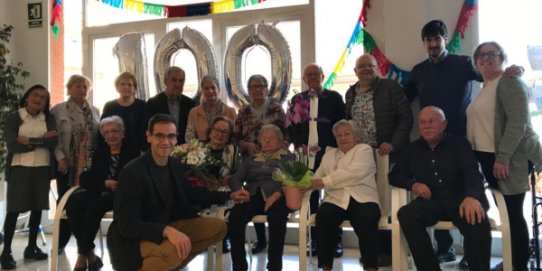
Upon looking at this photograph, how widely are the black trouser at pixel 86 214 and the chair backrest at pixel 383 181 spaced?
5.59 ft

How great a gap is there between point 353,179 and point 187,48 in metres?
2.05

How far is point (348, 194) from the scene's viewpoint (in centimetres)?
293

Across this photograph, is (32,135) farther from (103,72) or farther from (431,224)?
(431,224)

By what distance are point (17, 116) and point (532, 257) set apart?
145 inches

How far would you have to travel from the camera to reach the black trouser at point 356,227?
9.04 ft

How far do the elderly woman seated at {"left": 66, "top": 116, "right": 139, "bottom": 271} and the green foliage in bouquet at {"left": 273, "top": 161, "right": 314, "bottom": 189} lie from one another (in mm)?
1041

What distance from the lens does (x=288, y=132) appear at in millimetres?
3426

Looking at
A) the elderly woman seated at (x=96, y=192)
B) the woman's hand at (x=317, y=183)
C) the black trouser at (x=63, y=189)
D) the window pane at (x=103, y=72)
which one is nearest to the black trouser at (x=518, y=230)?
the woman's hand at (x=317, y=183)

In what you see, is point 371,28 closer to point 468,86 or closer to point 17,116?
point 468,86

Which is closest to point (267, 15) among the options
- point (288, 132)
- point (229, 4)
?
point (229, 4)

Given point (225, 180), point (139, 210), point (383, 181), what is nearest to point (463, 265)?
point (383, 181)

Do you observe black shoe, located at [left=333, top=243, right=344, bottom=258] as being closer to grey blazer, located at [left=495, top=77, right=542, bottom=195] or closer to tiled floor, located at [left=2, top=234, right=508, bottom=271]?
tiled floor, located at [left=2, top=234, right=508, bottom=271]

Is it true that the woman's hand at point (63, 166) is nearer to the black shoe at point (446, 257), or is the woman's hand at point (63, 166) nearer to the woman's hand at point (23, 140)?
the woman's hand at point (23, 140)

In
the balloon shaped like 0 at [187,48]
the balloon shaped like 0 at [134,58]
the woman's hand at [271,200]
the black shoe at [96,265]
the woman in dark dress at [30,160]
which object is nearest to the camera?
the woman's hand at [271,200]
